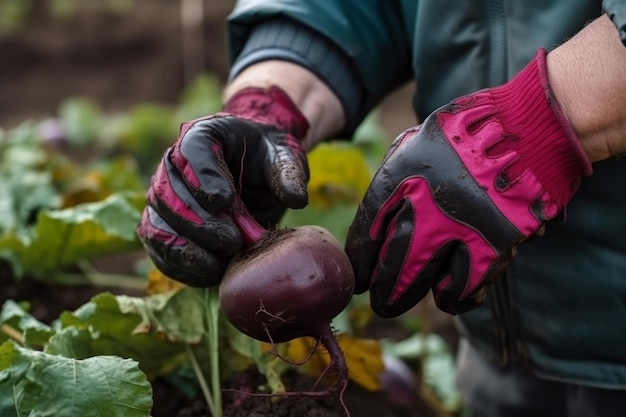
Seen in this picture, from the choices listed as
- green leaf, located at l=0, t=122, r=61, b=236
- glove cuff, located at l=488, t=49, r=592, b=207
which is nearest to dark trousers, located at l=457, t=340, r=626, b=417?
glove cuff, located at l=488, t=49, r=592, b=207

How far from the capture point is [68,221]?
216 centimetres

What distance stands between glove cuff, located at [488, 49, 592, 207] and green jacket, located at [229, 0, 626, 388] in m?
0.22

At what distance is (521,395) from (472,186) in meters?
0.95

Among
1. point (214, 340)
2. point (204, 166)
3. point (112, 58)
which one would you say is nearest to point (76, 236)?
point (214, 340)

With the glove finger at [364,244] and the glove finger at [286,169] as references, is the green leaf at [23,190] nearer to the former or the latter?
the glove finger at [286,169]

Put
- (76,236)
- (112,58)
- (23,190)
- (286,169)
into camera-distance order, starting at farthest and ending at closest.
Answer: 1. (112,58)
2. (23,190)
3. (76,236)
4. (286,169)

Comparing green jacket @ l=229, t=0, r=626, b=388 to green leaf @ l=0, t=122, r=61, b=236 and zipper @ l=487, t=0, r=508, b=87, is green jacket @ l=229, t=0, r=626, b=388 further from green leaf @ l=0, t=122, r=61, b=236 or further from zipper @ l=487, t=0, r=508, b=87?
green leaf @ l=0, t=122, r=61, b=236

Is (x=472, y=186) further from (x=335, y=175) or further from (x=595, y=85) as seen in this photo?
(x=335, y=175)

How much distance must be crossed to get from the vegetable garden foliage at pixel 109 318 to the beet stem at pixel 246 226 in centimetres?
24

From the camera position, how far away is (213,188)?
1.48 m

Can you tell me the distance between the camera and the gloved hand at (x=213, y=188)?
4.94 feet

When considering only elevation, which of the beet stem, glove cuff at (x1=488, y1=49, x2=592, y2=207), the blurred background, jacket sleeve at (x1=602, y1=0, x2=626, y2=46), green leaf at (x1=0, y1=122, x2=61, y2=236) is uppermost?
jacket sleeve at (x1=602, y1=0, x2=626, y2=46)

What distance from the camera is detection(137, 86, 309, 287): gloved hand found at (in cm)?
151

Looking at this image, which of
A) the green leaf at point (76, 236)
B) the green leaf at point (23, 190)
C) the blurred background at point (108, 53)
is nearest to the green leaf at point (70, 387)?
the green leaf at point (76, 236)
